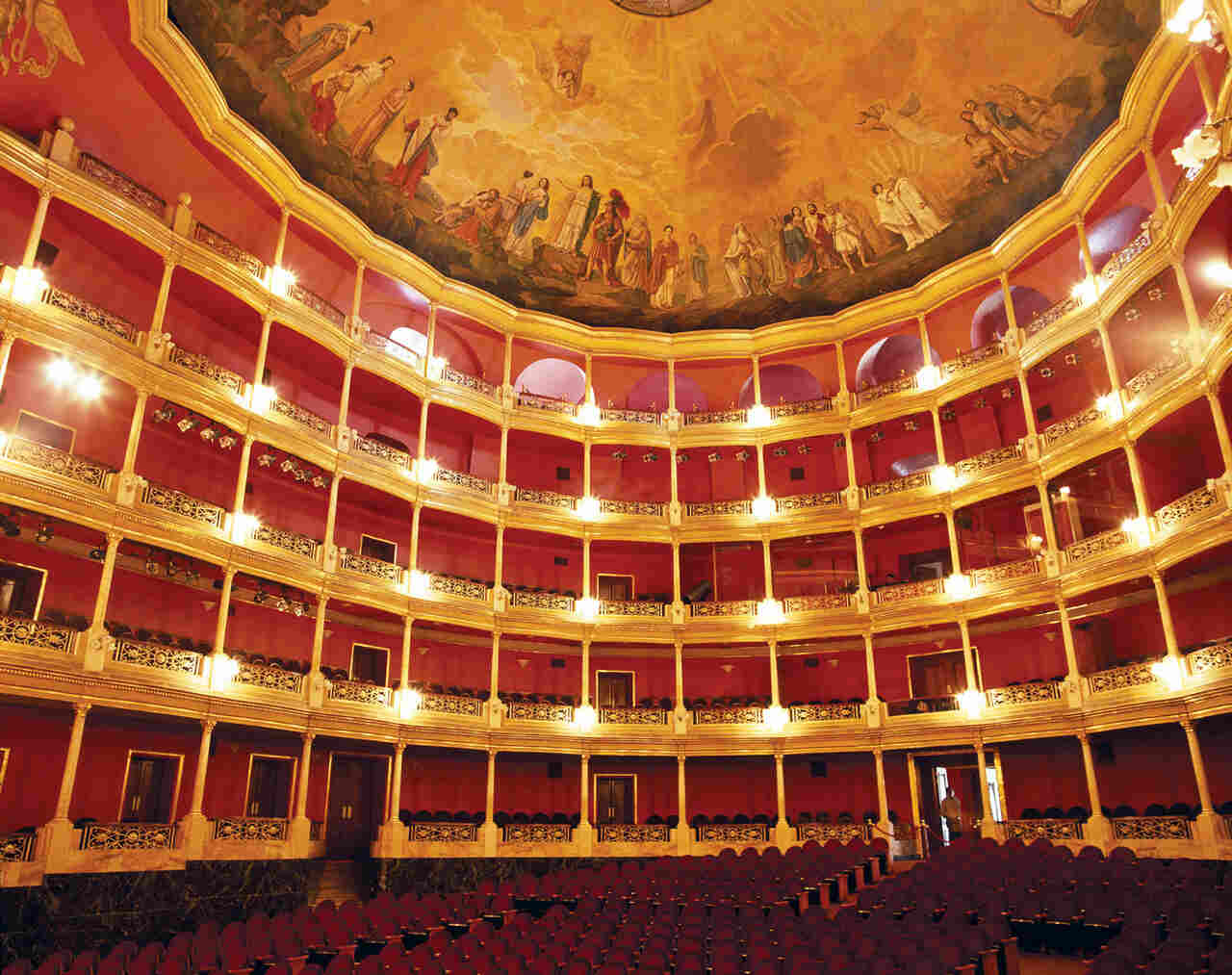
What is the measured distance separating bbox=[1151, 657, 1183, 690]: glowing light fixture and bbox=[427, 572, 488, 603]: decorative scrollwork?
15.8 metres

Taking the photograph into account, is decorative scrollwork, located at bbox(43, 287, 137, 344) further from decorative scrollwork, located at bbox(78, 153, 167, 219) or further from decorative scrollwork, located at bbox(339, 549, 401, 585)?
decorative scrollwork, located at bbox(339, 549, 401, 585)

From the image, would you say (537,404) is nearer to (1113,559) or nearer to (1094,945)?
(1113,559)

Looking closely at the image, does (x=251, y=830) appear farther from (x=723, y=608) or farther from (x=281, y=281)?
(x=723, y=608)

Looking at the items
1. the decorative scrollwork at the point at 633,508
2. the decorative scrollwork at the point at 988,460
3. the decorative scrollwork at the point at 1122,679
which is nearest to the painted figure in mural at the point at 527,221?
the decorative scrollwork at the point at 633,508

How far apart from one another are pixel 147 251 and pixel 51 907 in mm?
12613

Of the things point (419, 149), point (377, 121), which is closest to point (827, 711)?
point (419, 149)

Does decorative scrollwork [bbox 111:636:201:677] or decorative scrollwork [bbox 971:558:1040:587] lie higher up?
decorative scrollwork [bbox 971:558:1040:587]

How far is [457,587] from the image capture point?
80.2 feet

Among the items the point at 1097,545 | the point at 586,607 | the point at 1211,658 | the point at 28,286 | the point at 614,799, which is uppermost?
the point at 28,286

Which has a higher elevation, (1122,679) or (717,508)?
(717,508)

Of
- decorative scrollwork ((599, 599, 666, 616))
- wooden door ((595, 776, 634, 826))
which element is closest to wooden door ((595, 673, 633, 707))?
wooden door ((595, 776, 634, 826))

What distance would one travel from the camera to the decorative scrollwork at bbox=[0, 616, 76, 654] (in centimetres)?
1528

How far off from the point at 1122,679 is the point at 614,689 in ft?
44.5

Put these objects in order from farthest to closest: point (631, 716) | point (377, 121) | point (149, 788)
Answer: point (631, 716)
point (377, 121)
point (149, 788)
